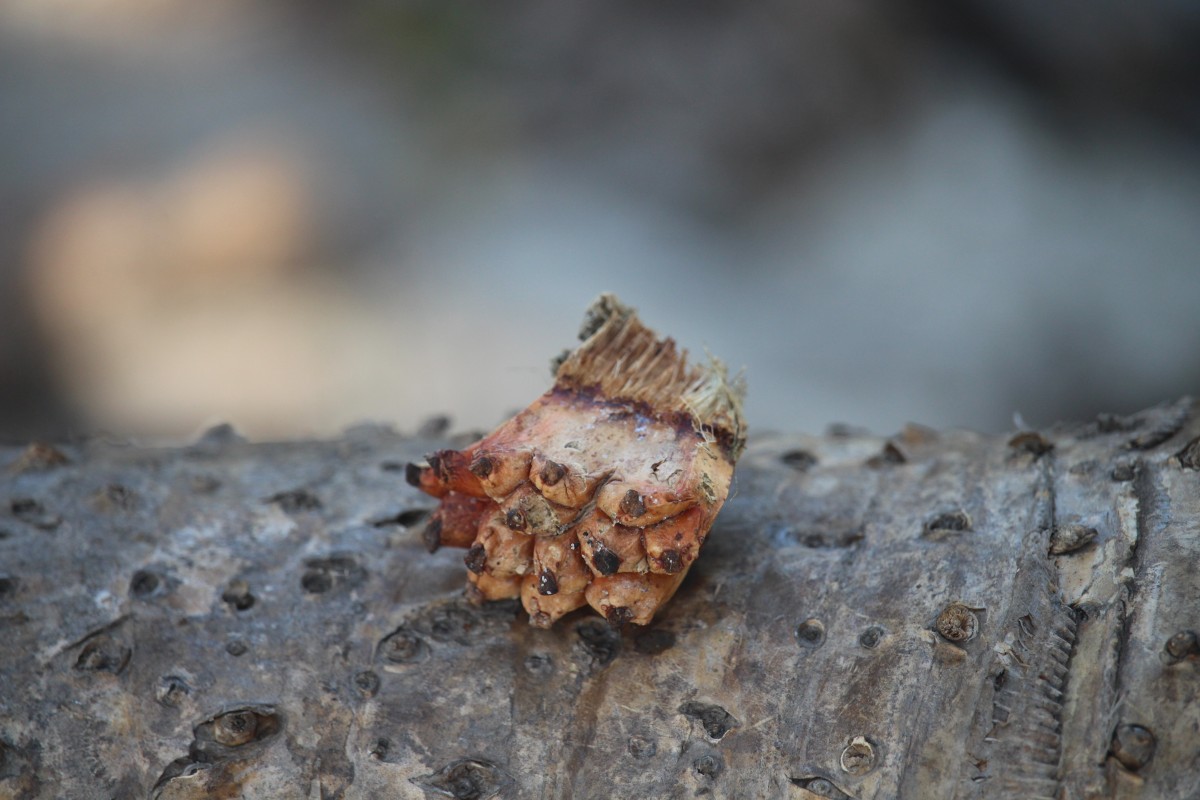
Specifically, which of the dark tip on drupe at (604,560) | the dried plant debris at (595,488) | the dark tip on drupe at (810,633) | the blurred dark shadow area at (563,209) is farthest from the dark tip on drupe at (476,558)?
the blurred dark shadow area at (563,209)

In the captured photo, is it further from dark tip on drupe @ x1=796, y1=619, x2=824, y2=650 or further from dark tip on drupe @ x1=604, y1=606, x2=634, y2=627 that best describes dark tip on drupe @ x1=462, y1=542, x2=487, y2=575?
dark tip on drupe @ x1=796, y1=619, x2=824, y2=650

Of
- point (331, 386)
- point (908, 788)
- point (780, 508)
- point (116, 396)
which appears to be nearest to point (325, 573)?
point (780, 508)

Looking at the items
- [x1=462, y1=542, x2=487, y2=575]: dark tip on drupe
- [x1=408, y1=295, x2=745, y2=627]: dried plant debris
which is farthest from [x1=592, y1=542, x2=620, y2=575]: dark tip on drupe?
A: [x1=462, y1=542, x2=487, y2=575]: dark tip on drupe

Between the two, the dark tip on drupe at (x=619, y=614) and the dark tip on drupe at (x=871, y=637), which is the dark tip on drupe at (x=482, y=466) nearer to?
the dark tip on drupe at (x=619, y=614)

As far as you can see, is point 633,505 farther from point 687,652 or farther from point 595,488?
point 687,652

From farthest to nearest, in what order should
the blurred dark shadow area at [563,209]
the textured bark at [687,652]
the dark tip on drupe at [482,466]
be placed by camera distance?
the blurred dark shadow area at [563,209], the dark tip on drupe at [482,466], the textured bark at [687,652]

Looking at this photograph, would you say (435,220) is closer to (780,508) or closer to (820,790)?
(780,508)
